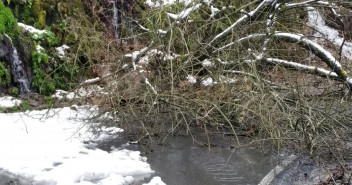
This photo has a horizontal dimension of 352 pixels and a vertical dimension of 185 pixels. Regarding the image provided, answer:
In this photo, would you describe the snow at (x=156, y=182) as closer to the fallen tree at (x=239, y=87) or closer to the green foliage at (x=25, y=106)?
the fallen tree at (x=239, y=87)

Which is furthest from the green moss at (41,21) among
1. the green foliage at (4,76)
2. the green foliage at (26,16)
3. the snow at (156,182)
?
the snow at (156,182)

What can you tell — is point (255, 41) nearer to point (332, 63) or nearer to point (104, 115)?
point (332, 63)

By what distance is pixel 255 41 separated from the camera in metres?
6.98

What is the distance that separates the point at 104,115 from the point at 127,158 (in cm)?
149

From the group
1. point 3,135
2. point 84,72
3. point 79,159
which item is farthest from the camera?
point 84,72

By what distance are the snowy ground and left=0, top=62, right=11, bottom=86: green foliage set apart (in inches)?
51.7

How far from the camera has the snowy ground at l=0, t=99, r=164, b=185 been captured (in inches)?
184

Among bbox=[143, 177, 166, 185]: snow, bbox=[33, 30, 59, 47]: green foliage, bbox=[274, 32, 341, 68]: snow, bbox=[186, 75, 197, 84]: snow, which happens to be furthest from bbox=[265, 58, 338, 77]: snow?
bbox=[33, 30, 59, 47]: green foliage

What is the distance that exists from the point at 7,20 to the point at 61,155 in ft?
12.6

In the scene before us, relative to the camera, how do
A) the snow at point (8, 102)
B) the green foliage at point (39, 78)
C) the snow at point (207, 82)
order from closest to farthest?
the snow at point (207, 82) < the snow at point (8, 102) < the green foliage at point (39, 78)

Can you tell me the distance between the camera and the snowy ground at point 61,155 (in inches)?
184

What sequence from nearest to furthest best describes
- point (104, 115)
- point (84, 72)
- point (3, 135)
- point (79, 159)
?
point (79, 159) < point (3, 135) < point (104, 115) < point (84, 72)

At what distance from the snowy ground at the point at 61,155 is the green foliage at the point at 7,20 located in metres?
2.11

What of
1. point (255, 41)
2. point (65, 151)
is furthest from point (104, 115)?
point (255, 41)
